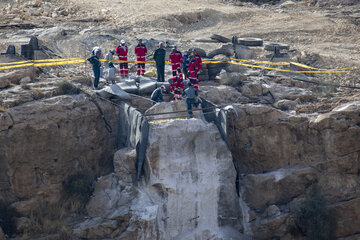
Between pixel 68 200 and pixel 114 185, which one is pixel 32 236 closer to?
pixel 68 200

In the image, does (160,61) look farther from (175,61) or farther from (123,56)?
(123,56)

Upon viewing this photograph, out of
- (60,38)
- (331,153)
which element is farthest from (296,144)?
(60,38)

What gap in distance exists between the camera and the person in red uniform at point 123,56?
73.3 ft

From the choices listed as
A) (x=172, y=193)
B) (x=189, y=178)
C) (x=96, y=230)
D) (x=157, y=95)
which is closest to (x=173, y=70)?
(x=157, y=95)

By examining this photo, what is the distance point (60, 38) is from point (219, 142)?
1193 cm

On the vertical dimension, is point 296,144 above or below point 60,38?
below

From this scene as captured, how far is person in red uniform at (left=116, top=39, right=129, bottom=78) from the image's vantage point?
22328 mm

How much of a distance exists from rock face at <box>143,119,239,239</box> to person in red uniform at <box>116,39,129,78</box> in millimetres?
4195

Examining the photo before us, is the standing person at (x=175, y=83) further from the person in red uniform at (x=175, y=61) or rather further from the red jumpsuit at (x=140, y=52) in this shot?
the red jumpsuit at (x=140, y=52)

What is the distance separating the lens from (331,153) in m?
19.6

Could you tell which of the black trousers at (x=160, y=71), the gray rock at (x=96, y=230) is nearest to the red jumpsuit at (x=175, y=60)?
the black trousers at (x=160, y=71)

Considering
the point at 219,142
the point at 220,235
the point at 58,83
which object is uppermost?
the point at 58,83

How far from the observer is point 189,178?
1883cm

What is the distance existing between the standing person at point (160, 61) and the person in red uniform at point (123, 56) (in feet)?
4.35
